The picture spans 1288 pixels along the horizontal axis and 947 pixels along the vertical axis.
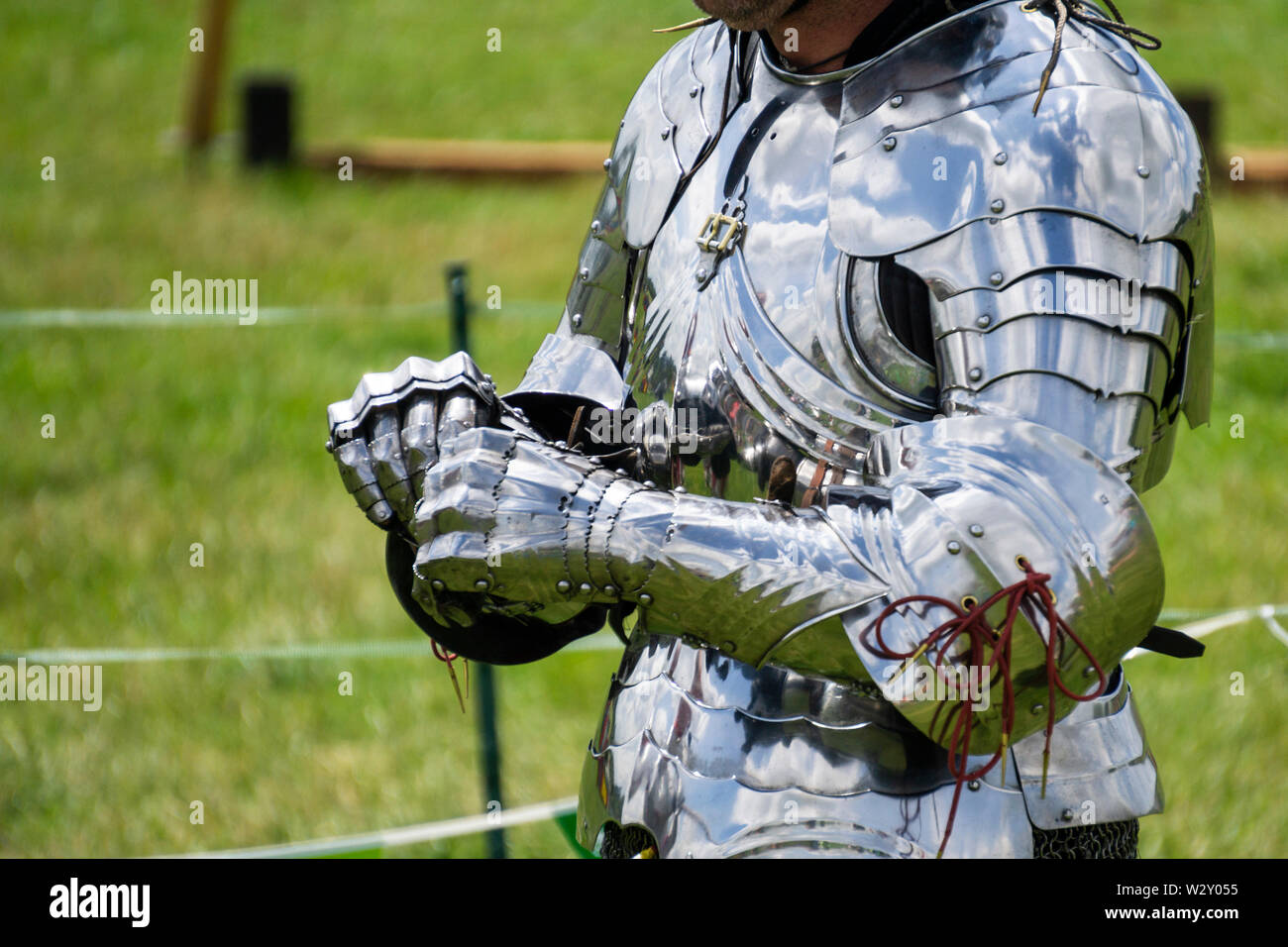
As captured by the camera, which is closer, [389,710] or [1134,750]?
[1134,750]

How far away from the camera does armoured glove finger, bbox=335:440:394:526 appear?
2.06m

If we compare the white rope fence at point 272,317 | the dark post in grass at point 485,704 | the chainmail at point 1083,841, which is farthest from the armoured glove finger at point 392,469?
the dark post in grass at point 485,704

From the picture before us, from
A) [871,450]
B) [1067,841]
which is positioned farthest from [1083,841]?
[871,450]

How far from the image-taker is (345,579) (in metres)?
5.74

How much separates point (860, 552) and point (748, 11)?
2.34 ft

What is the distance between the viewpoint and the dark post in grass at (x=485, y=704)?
13.1ft

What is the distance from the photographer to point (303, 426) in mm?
6973

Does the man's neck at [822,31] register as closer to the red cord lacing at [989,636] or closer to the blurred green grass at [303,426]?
the red cord lacing at [989,636]

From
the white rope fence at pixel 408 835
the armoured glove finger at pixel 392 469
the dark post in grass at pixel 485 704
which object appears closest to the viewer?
the armoured glove finger at pixel 392 469

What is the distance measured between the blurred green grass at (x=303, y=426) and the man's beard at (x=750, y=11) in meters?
2.64

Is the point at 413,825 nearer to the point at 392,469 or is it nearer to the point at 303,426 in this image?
the point at 392,469
